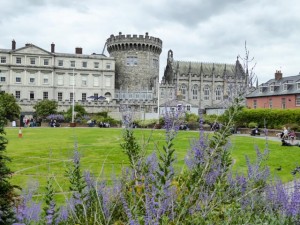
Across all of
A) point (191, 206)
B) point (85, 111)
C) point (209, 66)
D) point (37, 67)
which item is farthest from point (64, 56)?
point (191, 206)

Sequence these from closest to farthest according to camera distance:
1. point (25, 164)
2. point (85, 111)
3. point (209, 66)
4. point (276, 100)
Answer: point (25, 164) → point (276, 100) → point (85, 111) → point (209, 66)

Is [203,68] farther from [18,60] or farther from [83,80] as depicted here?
[18,60]

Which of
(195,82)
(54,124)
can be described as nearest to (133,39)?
(195,82)

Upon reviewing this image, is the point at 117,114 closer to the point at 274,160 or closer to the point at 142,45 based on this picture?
the point at 142,45

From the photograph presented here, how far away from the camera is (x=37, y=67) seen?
68438 mm

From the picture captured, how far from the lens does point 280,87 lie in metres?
49.8

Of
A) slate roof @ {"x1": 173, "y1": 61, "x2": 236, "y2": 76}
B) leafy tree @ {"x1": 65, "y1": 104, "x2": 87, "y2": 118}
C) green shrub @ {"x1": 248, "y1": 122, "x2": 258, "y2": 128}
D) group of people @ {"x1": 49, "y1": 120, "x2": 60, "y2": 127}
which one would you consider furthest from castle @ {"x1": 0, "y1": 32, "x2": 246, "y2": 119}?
green shrub @ {"x1": 248, "y1": 122, "x2": 258, "y2": 128}

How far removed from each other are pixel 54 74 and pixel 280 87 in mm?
41733

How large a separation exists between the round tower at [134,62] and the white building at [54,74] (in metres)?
2.88

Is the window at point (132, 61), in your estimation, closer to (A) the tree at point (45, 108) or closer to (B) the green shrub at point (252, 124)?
(A) the tree at point (45, 108)

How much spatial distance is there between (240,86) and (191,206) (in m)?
1.58

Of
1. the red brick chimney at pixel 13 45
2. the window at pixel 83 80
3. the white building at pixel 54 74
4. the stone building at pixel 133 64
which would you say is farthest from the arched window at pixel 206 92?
the red brick chimney at pixel 13 45

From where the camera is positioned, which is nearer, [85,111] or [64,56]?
[85,111]

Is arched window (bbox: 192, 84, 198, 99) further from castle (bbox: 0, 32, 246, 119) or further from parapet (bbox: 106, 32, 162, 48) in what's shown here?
parapet (bbox: 106, 32, 162, 48)
